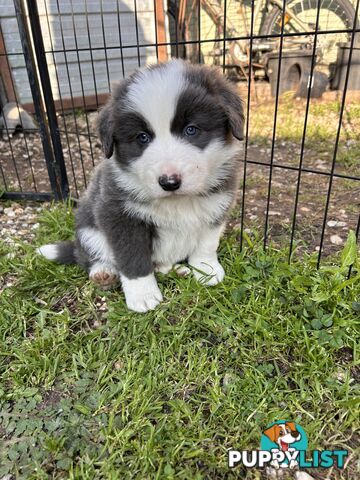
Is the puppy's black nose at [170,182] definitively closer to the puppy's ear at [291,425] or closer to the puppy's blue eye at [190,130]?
the puppy's blue eye at [190,130]

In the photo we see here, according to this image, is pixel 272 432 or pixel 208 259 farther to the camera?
pixel 208 259

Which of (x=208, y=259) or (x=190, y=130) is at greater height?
(x=190, y=130)

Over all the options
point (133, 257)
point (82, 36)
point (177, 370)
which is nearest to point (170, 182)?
point (133, 257)

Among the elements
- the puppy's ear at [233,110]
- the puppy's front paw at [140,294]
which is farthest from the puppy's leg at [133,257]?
the puppy's ear at [233,110]

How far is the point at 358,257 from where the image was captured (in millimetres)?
2250

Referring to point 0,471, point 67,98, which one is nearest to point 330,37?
point 67,98

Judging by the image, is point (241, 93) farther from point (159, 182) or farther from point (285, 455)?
point (285, 455)

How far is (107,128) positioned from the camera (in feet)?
5.81

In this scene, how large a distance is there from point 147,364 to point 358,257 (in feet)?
4.32

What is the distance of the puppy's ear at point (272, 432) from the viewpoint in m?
1.48

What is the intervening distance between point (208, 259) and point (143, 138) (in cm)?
85

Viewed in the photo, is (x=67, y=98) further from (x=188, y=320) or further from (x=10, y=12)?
(x=188, y=320)

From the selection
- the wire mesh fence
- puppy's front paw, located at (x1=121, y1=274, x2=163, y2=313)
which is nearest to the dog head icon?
puppy's front paw, located at (x1=121, y1=274, x2=163, y2=313)

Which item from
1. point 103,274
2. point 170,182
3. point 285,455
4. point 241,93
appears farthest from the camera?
point 103,274
